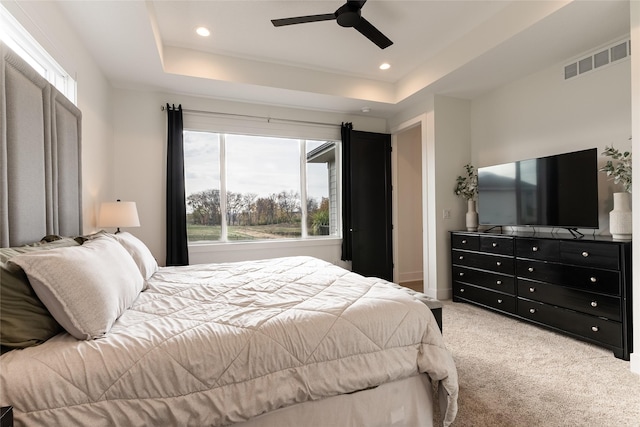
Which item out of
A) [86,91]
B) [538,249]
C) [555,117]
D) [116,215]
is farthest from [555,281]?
[86,91]

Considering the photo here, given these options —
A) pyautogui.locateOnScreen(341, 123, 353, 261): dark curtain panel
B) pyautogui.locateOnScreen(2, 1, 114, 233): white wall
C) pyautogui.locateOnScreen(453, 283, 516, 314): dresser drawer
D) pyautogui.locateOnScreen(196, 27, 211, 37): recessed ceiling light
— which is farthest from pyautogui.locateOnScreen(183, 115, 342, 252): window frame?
pyautogui.locateOnScreen(453, 283, 516, 314): dresser drawer

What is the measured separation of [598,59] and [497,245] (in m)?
1.95

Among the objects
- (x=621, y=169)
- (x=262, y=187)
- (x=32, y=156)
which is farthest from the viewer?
(x=262, y=187)

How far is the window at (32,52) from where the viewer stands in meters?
1.76

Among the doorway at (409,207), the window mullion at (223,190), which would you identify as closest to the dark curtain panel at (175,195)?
the window mullion at (223,190)

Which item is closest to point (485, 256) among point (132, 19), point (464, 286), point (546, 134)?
point (464, 286)

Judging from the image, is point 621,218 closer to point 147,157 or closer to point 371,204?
point 371,204

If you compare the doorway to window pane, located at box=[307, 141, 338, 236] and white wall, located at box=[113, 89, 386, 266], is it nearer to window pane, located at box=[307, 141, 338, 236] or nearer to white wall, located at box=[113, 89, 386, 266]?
window pane, located at box=[307, 141, 338, 236]

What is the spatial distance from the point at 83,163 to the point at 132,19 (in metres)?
1.23

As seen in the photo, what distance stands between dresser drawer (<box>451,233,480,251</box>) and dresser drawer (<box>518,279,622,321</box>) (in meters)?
0.63

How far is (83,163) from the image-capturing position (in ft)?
8.85

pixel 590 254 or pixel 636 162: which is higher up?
pixel 636 162

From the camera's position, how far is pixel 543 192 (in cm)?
315

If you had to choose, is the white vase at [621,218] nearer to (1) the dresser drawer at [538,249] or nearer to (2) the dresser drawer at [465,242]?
A: (1) the dresser drawer at [538,249]
